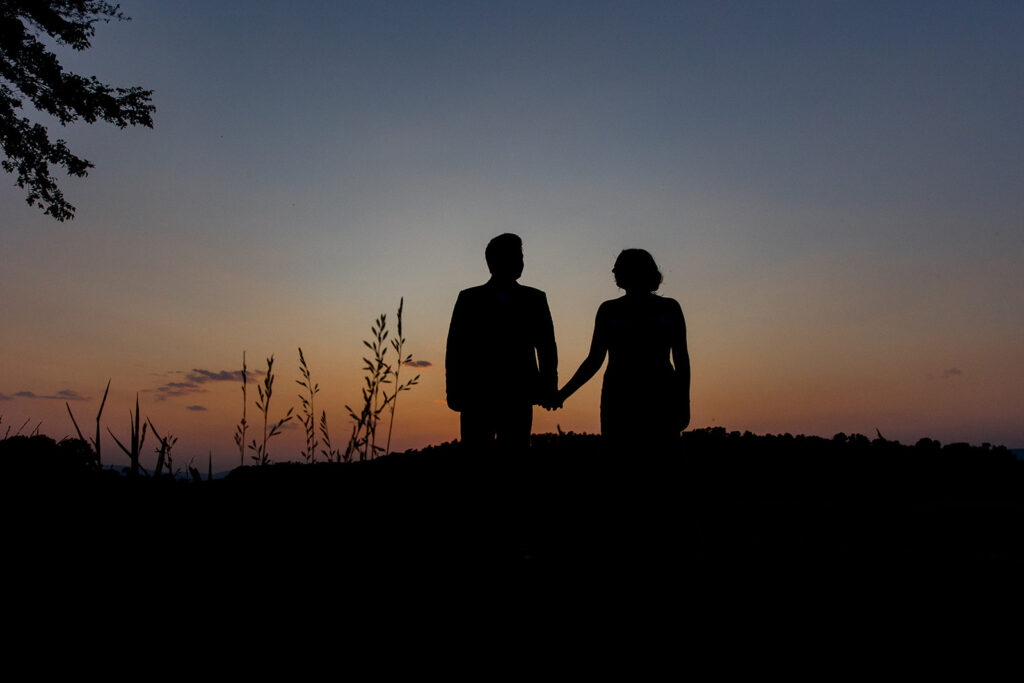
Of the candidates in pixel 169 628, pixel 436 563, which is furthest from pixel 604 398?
pixel 169 628

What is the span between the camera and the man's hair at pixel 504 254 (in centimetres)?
505

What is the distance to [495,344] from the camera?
196 inches

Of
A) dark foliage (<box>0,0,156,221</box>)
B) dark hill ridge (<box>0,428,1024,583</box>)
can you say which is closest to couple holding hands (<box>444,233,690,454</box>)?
dark hill ridge (<box>0,428,1024,583</box>)

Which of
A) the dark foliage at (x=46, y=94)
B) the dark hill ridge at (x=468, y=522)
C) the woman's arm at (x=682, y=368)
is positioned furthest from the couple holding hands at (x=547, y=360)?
the dark foliage at (x=46, y=94)

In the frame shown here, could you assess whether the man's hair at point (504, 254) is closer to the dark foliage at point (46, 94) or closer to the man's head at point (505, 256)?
the man's head at point (505, 256)

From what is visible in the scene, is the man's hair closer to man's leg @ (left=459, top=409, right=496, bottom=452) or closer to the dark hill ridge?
man's leg @ (left=459, top=409, right=496, bottom=452)

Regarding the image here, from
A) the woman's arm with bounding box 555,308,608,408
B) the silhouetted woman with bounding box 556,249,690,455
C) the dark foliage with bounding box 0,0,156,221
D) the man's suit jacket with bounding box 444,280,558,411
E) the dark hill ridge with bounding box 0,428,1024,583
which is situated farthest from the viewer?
the dark foliage with bounding box 0,0,156,221

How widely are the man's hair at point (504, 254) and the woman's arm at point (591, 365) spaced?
79cm

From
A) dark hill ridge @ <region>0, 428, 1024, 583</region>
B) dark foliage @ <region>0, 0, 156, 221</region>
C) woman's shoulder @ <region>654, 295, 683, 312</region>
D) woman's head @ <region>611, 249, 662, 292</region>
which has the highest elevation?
dark foliage @ <region>0, 0, 156, 221</region>

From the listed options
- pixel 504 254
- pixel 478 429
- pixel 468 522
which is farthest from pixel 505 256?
pixel 468 522

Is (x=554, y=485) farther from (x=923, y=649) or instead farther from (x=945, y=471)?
(x=945, y=471)

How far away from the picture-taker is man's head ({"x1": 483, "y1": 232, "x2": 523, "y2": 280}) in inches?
199

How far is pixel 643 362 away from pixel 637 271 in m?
0.61

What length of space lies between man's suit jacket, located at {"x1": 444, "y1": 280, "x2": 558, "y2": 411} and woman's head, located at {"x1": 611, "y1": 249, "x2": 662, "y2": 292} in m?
0.78
